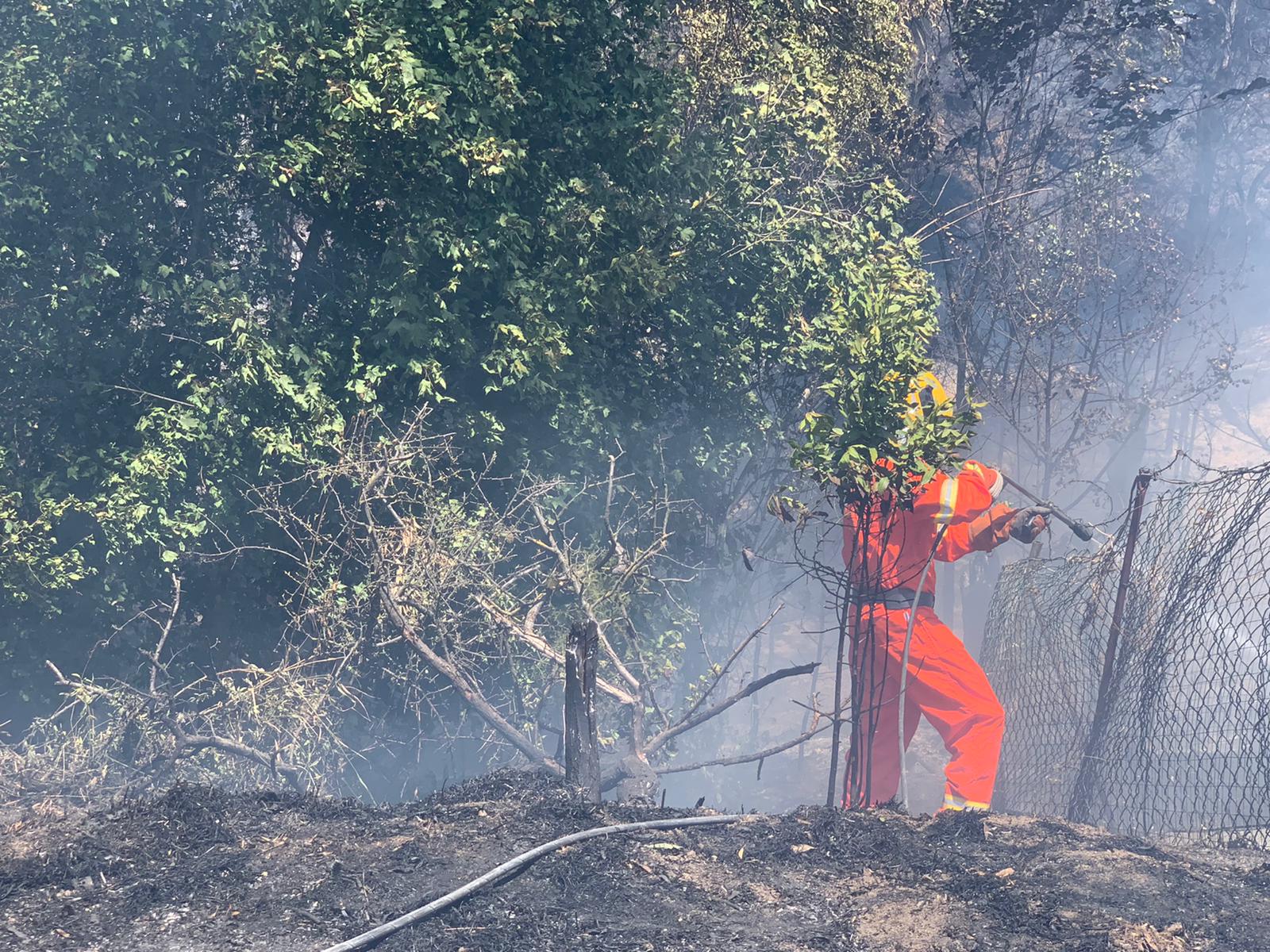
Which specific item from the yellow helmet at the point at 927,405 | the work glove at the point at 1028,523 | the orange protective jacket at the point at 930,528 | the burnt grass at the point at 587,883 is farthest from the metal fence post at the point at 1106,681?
Result: the yellow helmet at the point at 927,405

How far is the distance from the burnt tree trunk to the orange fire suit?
1.68 metres

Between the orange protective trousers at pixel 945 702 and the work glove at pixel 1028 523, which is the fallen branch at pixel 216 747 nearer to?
the orange protective trousers at pixel 945 702

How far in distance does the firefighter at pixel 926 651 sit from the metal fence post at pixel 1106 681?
0.55m

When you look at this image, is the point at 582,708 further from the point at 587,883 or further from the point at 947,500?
the point at 947,500

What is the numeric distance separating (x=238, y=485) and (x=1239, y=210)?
22.7 meters

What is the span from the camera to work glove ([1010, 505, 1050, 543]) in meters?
6.08

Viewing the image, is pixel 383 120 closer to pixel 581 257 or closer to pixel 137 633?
pixel 581 257

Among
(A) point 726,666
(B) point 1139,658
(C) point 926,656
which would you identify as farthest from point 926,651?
(A) point 726,666

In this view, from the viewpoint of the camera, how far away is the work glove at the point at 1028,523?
6078mm

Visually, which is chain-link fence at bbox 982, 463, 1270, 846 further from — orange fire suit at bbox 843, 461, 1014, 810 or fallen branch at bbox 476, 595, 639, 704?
fallen branch at bbox 476, 595, 639, 704

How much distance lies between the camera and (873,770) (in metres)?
6.86

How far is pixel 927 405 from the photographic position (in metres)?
5.73

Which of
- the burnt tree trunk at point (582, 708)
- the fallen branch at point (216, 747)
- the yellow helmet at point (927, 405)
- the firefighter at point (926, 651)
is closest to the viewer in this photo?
the yellow helmet at point (927, 405)

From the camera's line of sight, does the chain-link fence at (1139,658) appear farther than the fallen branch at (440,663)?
No
